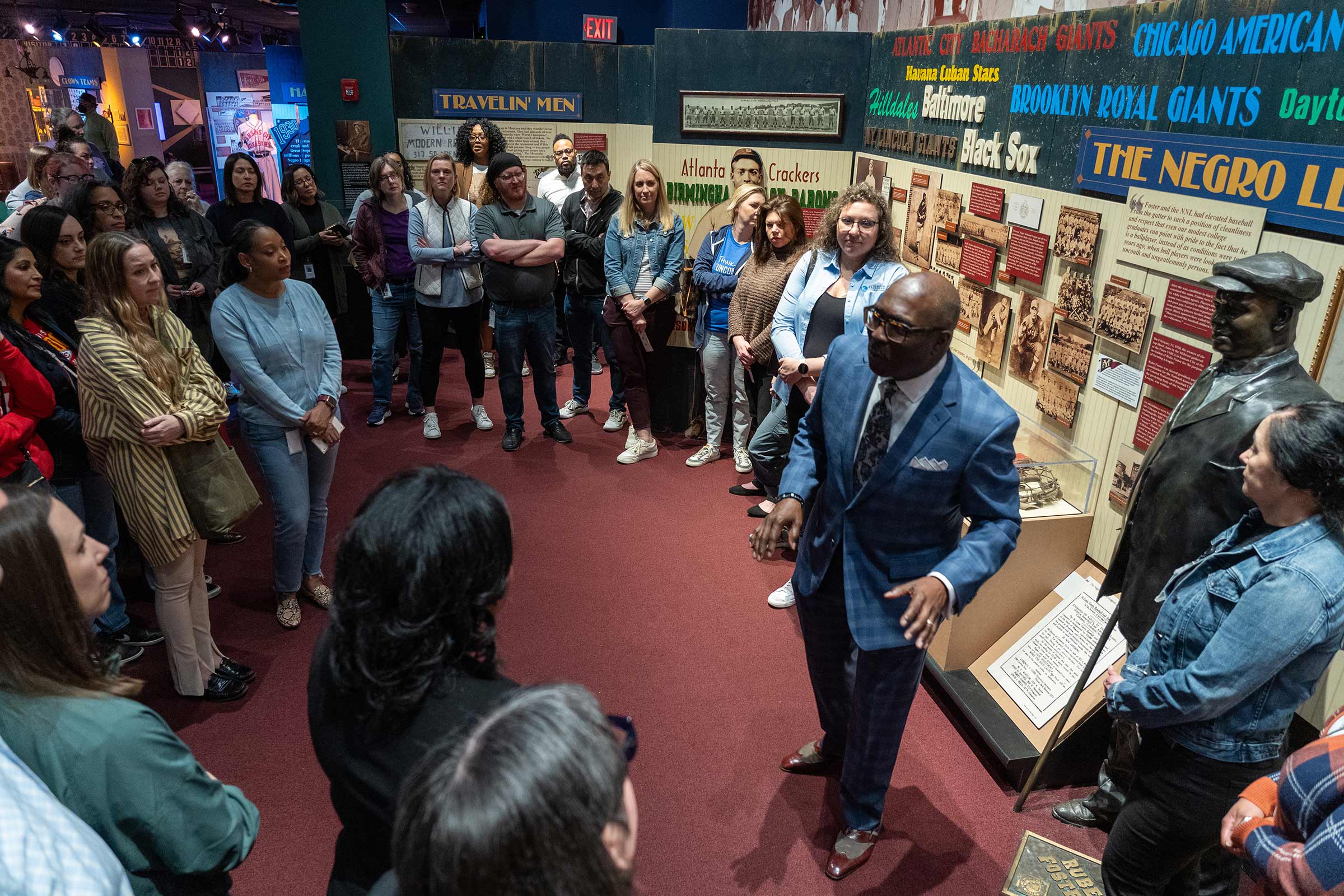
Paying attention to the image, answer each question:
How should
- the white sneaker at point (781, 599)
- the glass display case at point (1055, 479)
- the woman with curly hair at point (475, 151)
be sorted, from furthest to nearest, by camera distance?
the woman with curly hair at point (475, 151)
the white sneaker at point (781, 599)
the glass display case at point (1055, 479)

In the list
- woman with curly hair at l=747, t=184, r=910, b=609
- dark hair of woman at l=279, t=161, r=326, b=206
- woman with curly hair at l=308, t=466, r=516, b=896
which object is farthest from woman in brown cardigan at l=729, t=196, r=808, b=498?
dark hair of woman at l=279, t=161, r=326, b=206

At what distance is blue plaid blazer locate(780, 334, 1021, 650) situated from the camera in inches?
85.0

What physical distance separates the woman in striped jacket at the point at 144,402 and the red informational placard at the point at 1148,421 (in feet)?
11.0

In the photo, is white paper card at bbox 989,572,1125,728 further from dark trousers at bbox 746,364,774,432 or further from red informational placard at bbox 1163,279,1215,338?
dark trousers at bbox 746,364,774,432

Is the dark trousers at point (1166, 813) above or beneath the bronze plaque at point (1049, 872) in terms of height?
above

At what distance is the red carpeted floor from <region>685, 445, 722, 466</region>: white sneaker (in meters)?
0.25

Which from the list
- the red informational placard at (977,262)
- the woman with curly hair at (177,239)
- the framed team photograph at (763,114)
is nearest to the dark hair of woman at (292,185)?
the woman with curly hair at (177,239)

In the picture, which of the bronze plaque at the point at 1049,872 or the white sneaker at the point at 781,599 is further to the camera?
the white sneaker at the point at 781,599

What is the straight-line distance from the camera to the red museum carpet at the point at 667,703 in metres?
2.59

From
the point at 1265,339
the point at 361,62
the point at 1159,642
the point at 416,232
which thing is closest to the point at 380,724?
the point at 1159,642

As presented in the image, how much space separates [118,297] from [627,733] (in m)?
2.54

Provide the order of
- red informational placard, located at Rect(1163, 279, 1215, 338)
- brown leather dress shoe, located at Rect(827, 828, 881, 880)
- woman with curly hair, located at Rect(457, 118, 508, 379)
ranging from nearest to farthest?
brown leather dress shoe, located at Rect(827, 828, 881, 880)
red informational placard, located at Rect(1163, 279, 1215, 338)
woman with curly hair, located at Rect(457, 118, 508, 379)

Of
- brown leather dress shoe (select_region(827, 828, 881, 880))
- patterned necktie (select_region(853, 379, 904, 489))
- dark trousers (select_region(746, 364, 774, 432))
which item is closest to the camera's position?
patterned necktie (select_region(853, 379, 904, 489))

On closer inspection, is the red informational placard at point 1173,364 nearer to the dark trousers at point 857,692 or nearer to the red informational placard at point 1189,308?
the red informational placard at point 1189,308
